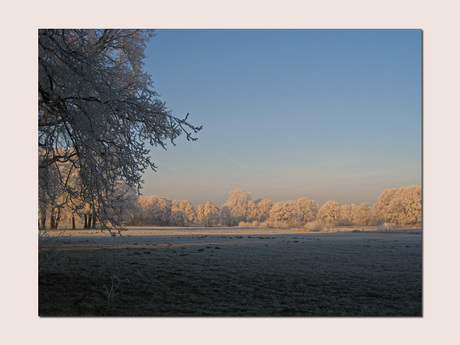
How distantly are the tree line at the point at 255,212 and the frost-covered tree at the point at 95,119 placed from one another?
1.08m

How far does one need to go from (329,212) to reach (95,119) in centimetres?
403

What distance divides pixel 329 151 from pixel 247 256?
2372 mm

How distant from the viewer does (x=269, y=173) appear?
6309 millimetres

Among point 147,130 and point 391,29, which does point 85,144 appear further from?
point 391,29

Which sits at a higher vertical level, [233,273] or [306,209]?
[306,209]

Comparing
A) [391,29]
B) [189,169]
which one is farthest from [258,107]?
[391,29]

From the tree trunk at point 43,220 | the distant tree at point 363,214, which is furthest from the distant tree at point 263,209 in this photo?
the tree trunk at point 43,220

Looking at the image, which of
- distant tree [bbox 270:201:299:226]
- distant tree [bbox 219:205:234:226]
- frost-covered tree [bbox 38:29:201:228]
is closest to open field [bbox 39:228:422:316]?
distant tree [bbox 219:205:234:226]

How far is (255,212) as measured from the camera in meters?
6.53

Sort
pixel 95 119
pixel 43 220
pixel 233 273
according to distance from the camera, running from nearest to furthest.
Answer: pixel 95 119 < pixel 233 273 < pixel 43 220

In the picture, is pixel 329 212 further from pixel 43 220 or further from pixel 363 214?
pixel 43 220

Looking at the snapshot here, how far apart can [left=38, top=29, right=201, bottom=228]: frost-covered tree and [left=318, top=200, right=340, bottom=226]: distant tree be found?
8.76ft

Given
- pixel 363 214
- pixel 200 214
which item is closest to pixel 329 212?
pixel 363 214

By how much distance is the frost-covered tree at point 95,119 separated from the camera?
4.89m
